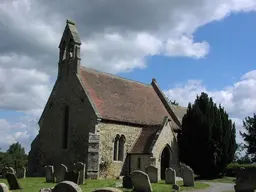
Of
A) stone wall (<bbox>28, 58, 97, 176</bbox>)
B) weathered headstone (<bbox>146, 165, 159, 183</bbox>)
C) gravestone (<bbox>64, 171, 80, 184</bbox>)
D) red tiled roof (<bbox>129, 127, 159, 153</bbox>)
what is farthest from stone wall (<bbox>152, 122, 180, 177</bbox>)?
gravestone (<bbox>64, 171, 80, 184</bbox>)

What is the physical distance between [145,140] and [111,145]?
3.24 m

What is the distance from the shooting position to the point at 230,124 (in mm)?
36562

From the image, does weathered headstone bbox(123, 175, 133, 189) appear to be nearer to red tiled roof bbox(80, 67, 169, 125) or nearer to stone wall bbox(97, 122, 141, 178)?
stone wall bbox(97, 122, 141, 178)

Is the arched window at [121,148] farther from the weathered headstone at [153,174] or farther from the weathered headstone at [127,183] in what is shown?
the weathered headstone at [127,183]

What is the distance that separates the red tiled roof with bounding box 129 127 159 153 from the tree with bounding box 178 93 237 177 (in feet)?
11.1

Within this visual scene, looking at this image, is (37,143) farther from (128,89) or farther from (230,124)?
(230,124)

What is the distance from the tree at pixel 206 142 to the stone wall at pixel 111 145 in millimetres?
5422

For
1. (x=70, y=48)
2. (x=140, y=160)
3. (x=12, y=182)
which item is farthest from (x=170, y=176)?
(x=70, y=48)

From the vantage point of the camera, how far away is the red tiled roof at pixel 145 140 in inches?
1267

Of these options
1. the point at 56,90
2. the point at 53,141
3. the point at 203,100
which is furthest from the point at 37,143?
the point at 203,100

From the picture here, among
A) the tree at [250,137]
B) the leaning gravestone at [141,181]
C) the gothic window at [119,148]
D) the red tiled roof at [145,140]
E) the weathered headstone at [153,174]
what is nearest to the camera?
the leaning gravestone at [141,181]

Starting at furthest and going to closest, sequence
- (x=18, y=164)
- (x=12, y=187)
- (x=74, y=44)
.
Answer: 1. (x=18, y=164)
2. (x=74, y=44)
3. (x=12, y=187)

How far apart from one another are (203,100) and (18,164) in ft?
121

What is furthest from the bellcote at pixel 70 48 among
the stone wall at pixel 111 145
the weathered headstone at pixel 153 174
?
the weathered headstone at pixel 153 174
